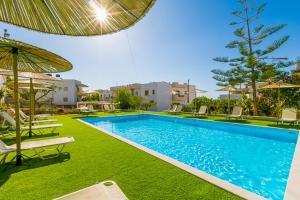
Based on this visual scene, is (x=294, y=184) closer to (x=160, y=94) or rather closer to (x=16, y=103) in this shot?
(x=16, y=103)

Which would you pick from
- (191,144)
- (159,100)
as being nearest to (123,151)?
(191,144)

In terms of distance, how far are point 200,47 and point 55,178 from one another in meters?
16.2

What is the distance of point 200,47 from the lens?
1630 cm

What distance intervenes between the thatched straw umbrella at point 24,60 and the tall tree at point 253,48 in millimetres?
13767

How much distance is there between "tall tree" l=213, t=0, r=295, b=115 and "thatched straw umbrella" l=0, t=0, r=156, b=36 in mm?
14091

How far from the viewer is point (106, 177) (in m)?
3.02

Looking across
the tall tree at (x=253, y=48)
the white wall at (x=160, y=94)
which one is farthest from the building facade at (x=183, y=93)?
the tall tree at (x=253, y=48)

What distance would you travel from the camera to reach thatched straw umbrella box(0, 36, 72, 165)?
10.4 feet

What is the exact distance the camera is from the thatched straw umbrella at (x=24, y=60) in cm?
317

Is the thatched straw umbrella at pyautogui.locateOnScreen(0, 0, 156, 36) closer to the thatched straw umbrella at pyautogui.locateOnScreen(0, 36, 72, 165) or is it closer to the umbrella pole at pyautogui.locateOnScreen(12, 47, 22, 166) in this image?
the thatched straw umbrella at pyautogui.locateOnScreen(0, 36, 72, 165)

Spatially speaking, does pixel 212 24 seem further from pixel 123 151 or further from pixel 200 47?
pixel 123 151

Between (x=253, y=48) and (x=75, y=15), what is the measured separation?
617 inches

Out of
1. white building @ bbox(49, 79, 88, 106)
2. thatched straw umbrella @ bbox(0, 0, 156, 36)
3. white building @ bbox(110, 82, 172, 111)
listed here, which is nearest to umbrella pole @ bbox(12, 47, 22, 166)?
thatched straw umbrella @ bbox(0, 0, 156, 36)

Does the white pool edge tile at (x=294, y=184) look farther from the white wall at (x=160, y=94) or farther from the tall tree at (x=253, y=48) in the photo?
the white wall at (x=160, y=94)
